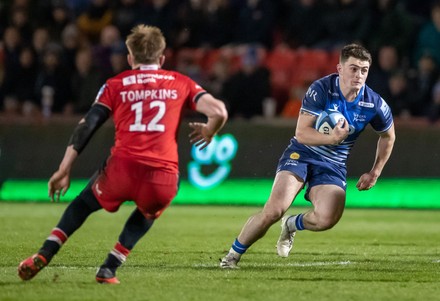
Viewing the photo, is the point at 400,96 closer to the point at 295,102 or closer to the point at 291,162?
the point at 295,102

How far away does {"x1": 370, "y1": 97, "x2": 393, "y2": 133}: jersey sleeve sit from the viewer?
9352mm

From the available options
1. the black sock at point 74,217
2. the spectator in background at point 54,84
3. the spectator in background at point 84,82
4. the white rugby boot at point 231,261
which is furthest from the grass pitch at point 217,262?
the spectator in background at point 54,84

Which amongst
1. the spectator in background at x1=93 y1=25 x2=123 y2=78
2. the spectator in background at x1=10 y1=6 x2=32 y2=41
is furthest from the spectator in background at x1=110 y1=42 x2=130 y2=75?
the spectator in background at x1=10 y1=6 x2=32 y2=41

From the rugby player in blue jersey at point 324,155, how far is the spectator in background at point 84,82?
366 inches

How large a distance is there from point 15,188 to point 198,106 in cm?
1006

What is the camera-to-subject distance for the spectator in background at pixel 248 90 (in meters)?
17.8

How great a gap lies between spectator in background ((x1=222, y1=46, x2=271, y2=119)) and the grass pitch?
132 inches

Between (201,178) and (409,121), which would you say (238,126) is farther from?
(409,121)

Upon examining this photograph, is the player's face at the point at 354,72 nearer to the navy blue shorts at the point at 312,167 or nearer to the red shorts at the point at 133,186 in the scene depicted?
the navy blue shorts at the point at 312,167

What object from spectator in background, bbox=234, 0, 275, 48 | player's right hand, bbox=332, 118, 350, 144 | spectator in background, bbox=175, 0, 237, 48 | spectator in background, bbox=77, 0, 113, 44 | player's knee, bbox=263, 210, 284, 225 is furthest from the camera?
spectator in background, bbox=77, 0, 113, 44

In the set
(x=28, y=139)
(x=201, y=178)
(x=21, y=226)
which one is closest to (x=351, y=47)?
(x=21, y=226)

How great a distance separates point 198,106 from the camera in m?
7.61

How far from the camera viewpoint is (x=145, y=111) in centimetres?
755

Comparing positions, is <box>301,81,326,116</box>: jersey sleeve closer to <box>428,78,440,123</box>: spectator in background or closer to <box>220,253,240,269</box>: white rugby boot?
<box>220,253,240,269</box>: white rugby boot
